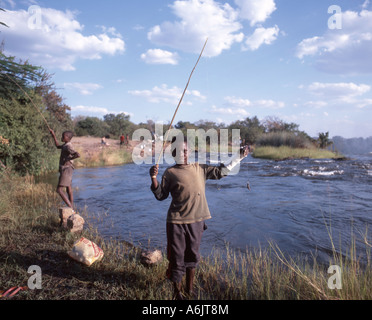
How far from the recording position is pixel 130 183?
44.4 feet

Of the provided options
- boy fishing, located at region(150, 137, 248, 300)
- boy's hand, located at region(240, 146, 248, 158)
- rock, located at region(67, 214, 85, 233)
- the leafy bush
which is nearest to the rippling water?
rock, located at region(67, 214, 85, 233)

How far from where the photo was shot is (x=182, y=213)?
3018 mm

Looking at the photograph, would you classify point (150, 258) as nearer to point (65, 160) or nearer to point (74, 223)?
point (74, 223)

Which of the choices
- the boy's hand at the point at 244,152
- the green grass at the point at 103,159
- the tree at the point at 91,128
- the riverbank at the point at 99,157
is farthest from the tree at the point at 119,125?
the boy's hand at the point at 244,152

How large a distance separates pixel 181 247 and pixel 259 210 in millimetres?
5955

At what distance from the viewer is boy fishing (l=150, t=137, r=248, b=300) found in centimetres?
300

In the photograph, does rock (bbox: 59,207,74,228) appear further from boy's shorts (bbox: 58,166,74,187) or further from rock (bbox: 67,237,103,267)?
rock (bbox: 67,237,103,267)

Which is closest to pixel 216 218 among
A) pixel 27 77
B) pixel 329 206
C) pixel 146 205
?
pixel 146 205

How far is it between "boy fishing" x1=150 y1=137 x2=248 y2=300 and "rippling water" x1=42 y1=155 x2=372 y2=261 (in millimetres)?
2118

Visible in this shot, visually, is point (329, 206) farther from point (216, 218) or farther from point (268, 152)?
point (268, 152)

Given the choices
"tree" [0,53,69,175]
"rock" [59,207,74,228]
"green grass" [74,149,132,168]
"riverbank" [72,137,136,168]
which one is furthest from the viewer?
"riverbank" [72,137,136,168]
